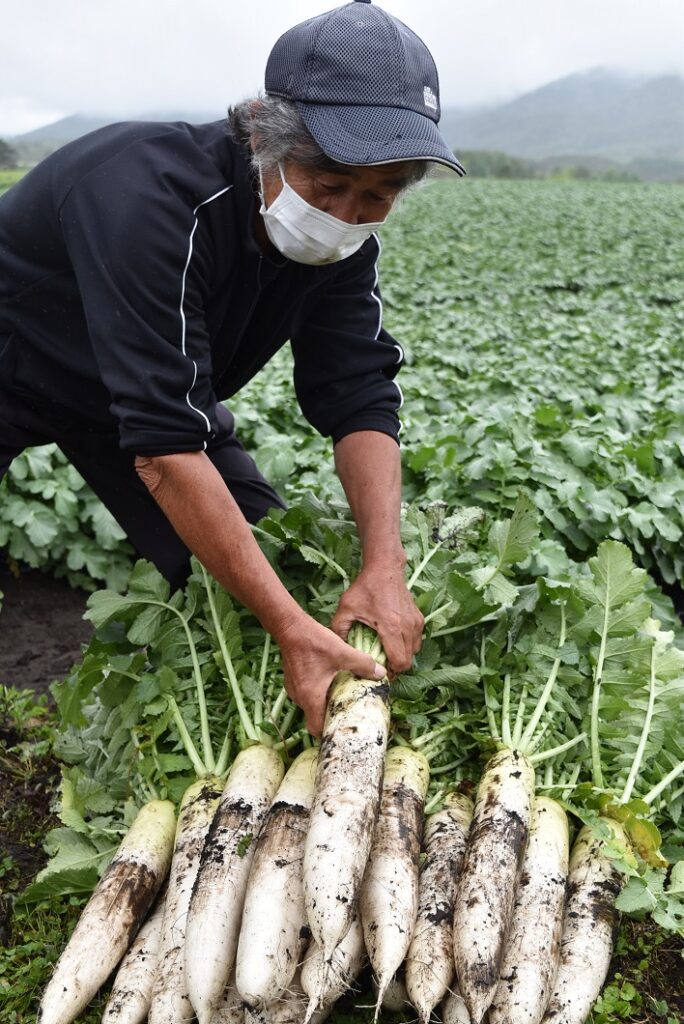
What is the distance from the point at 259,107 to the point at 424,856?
6.45 feet

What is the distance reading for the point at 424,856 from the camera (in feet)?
8.11

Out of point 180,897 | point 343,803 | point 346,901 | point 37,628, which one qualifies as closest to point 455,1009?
point 346,901

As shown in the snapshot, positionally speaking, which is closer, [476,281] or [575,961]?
[575,961]

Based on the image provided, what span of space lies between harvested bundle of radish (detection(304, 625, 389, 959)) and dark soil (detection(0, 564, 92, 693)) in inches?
85.4

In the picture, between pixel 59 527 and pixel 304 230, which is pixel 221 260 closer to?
pixel 304 230

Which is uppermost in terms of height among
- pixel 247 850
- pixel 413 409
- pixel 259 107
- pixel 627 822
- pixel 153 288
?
pixel 259 107

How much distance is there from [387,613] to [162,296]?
3.44 ft

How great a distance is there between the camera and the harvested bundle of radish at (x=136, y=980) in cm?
225

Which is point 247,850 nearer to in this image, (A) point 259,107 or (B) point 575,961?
(B) point 575,961

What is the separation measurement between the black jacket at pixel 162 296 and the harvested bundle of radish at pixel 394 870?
1.03m

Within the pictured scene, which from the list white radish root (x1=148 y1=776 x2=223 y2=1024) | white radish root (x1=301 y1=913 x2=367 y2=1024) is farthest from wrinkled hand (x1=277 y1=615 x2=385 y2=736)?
white radish root (x1=301 y1=913 x2=367 y2=1024)

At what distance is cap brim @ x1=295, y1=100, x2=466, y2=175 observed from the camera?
224 centimetres

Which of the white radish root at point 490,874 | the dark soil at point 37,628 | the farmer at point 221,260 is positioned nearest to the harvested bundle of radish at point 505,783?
the white radish root at point 490,874

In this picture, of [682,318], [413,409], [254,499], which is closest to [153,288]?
[254,499]
